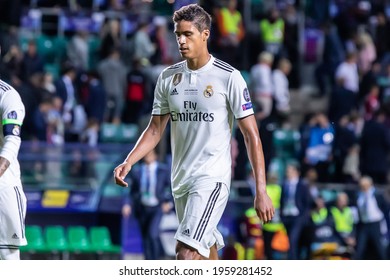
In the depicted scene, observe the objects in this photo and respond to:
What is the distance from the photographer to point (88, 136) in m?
21.9

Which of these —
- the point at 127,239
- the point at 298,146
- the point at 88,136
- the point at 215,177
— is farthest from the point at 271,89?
the point at 215,177

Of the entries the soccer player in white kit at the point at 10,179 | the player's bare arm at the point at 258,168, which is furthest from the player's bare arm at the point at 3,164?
the player's bare arm at the point at 258,168

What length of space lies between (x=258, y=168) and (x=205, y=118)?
61 cm

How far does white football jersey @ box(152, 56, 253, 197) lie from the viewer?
10656mm

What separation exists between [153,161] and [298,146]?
451 centimetres

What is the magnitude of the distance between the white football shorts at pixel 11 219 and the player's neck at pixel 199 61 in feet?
5.65

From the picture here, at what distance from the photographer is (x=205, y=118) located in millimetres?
10688

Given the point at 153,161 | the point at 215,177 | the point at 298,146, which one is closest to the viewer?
the point at 215,177

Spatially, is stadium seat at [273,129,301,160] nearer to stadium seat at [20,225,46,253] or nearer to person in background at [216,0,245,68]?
person in background at [216,0,245,68]

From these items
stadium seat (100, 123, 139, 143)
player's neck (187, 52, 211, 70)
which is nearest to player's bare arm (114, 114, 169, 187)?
player's neck (187, 52, 211, 70)

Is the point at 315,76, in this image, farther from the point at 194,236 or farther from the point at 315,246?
the point at 194,236

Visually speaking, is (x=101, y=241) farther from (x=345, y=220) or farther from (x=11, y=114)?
(x=11, y=114)

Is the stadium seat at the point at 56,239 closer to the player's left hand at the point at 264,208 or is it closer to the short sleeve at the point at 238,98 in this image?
the short sleeve at the point at 238,98
